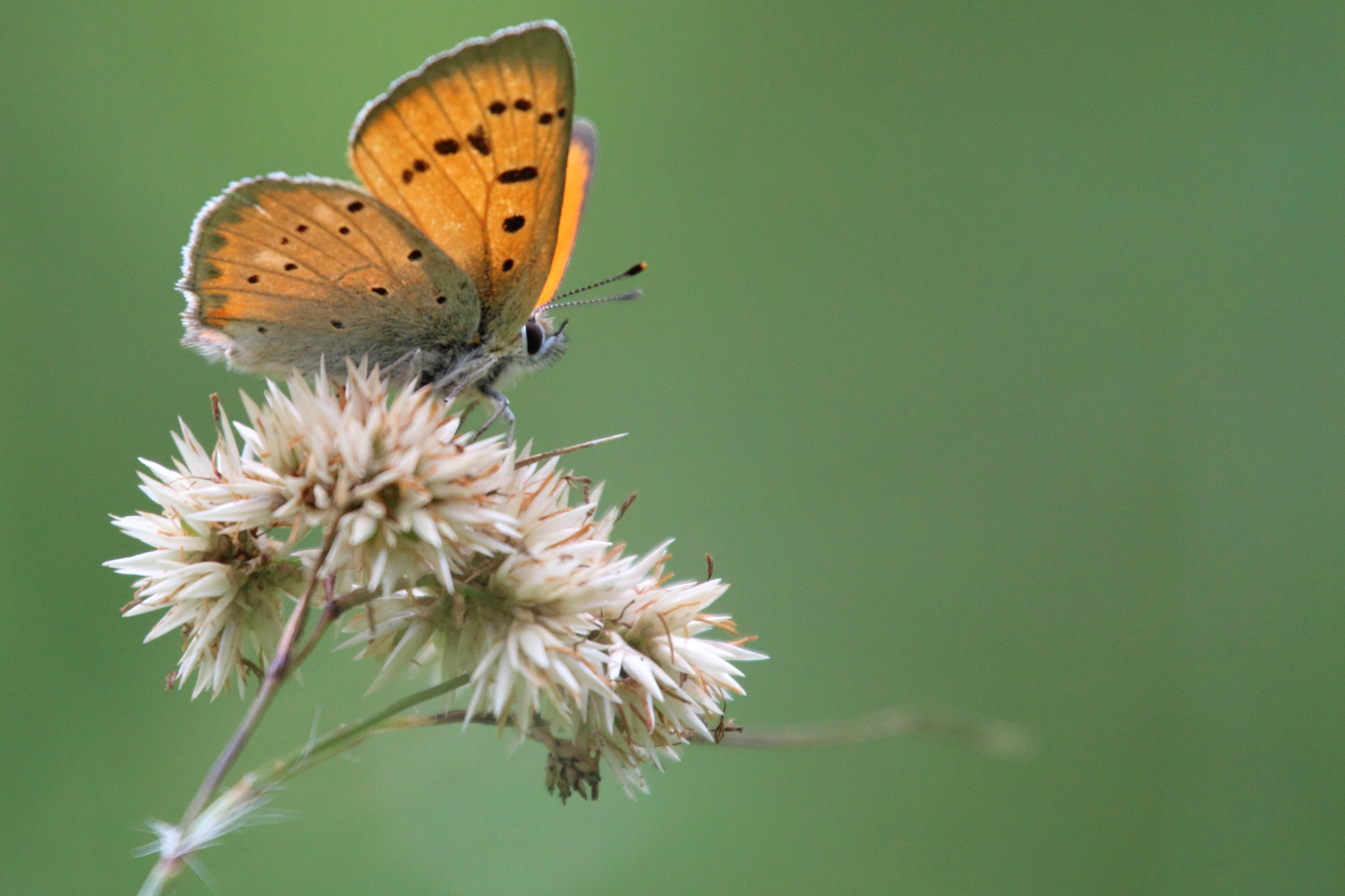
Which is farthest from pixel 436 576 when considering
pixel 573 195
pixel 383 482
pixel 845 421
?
pixel 845 421

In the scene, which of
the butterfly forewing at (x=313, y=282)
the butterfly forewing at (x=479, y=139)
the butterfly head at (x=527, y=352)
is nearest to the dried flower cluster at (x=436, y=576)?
the butterfly forewing at (x=313, y=282)

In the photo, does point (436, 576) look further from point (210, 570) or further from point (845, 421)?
point (845, 421)

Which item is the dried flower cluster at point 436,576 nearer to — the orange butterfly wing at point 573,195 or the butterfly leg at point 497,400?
the butterfly leg at point 497,400

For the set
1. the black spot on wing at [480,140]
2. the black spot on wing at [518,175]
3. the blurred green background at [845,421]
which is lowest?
the blurred green background at [845,421]

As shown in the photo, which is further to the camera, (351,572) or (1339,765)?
(1339,765)

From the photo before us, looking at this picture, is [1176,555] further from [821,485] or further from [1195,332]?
[821,485]

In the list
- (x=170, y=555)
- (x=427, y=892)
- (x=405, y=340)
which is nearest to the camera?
(x=170, y=555)

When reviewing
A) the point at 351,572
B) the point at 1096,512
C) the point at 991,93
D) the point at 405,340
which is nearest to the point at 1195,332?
the point at 1096,512

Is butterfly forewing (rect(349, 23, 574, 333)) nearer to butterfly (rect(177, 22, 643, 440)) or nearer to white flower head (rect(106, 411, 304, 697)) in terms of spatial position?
A: butterfly (rect(177, 22, 643, 440))
